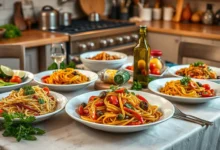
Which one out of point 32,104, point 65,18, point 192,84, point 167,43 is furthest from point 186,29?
point 32,104

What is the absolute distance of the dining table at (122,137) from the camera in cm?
116

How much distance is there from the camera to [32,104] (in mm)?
1338

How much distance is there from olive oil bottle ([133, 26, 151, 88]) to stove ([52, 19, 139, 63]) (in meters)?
1.47

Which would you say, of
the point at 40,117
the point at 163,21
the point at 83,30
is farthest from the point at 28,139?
the point at 163,21

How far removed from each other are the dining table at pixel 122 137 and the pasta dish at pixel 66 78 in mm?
255

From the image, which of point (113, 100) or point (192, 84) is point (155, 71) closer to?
point (192, 84)

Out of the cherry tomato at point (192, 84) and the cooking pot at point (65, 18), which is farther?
the cooking pot at point (65, 18)

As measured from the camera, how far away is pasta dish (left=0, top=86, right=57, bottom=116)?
132 cm

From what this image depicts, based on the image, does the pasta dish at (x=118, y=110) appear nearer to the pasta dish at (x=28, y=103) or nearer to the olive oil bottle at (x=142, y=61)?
the pasta dish at (x=28, y=103)

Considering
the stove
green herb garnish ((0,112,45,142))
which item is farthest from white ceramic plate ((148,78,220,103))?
the stove

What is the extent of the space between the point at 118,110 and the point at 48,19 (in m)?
2.27

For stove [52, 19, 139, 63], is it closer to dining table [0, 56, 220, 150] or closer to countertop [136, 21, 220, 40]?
countertop [136, 21, 220, 40]

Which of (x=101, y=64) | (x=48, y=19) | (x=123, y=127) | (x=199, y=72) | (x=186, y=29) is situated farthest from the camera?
(x=186, y=29)

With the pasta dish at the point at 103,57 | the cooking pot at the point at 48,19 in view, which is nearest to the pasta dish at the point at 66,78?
the pasta dish at the point at 103,57
